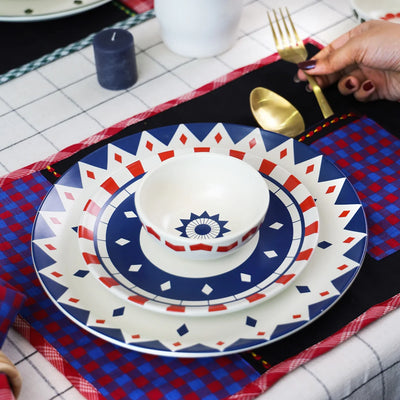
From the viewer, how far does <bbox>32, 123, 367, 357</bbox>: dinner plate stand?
697 millimetres

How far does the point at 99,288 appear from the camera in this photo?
756 millimetres

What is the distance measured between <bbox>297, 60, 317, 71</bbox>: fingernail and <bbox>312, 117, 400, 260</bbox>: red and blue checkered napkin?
12cm

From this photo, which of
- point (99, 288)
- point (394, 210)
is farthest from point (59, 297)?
point (394, 210)

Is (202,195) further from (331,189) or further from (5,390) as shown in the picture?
(5,390)

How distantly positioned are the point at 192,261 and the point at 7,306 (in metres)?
0.20

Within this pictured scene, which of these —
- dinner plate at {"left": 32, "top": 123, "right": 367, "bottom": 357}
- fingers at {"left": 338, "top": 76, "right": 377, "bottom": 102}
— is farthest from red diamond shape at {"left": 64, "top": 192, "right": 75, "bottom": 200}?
fingers at {"left": 338, "top": 76, "right": 377, "bottom": 102}

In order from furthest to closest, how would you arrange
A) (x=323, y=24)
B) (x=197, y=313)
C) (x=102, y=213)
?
(x=323, y=24) → (x=102, y=213) → (x=197, y=313)

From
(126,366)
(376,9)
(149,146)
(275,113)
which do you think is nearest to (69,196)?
(149,146)

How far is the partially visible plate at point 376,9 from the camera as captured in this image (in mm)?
1213

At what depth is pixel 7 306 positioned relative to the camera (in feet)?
2.40

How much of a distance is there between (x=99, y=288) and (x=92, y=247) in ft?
0.18

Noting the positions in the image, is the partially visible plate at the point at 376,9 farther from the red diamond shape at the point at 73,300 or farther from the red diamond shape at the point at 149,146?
the red diamond shape at the point at 73,300

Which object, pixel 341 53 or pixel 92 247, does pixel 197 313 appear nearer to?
pixel 92 247

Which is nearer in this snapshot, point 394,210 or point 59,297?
point 59,297
